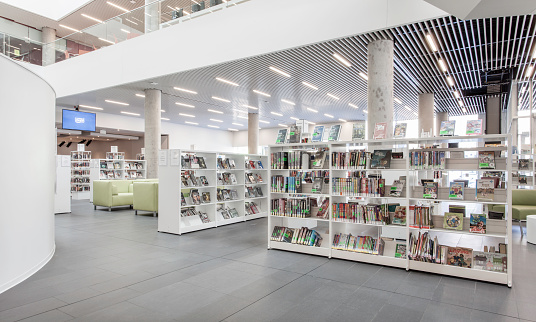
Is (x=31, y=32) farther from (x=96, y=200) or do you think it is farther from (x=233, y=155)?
(x=233, y=155)

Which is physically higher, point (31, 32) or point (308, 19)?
point (31, 32)

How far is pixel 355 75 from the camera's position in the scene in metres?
10.8

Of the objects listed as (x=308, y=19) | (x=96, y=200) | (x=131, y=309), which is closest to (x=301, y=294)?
(x=131, y=309)

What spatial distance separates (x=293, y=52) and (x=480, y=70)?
6512 millimetres

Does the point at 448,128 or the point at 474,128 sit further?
the point at 448,128

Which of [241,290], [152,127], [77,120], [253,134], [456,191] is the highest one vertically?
[77,120]

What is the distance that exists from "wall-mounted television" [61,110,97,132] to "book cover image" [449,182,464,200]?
49.7 feet

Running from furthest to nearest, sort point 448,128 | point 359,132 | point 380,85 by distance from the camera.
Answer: point 380,85 → point 359,132 → point 448,128

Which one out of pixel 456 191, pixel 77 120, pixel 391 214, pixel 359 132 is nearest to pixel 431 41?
pixel 359 132

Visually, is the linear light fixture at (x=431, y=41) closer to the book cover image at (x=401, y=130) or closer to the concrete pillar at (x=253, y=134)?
the book cover image at (x=401, y=130)

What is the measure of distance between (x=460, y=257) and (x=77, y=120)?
51.2 ft

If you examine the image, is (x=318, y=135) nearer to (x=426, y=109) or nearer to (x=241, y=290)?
(x=241, y=290)

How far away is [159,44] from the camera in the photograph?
10539 mm

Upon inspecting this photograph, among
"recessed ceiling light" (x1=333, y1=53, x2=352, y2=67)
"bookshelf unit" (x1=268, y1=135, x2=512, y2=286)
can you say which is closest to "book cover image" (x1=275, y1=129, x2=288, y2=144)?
"bookshelf unit" (x1=268, y1=135, x2=512, y2=286)
